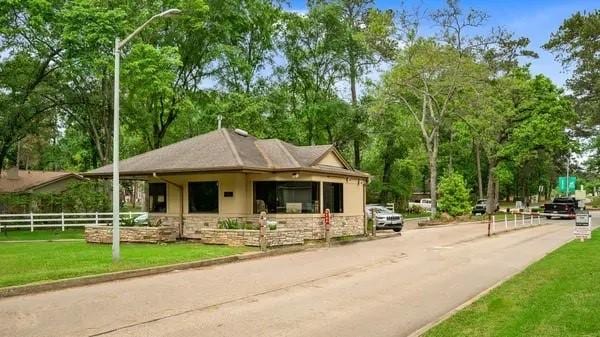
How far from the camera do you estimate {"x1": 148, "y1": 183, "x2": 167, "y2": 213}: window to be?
2372 cm

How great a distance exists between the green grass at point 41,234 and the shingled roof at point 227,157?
→ 3692mm

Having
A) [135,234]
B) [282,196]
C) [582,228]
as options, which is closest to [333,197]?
[282,196]

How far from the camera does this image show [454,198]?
40750 millimetres

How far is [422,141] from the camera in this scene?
5341 centimetres

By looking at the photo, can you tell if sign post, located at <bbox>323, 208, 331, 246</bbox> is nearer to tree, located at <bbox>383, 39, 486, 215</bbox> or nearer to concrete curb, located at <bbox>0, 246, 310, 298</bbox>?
concrete curb, located at <bbox>0, 246, 310, 298</bbox>

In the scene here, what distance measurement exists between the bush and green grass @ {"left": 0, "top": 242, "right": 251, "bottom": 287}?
83.3ft

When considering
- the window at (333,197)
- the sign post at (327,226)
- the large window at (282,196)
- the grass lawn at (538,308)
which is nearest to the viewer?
the grass lawn at (538,308)

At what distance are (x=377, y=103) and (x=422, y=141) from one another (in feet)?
43.9

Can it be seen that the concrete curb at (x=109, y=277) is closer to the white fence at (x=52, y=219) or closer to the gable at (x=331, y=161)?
the gable at (x=331, y=161)

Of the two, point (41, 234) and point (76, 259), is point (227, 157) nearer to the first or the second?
point (76, 259)

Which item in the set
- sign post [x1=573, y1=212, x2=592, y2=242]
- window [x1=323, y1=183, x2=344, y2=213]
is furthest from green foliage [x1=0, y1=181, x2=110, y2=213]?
sign post [x1=573, y1=212, x2=592, y2=242]

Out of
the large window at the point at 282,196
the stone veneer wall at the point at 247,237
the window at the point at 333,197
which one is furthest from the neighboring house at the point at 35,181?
the stone veneer wall at the point at 247,237

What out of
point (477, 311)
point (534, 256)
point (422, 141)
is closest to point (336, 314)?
point (477, 311)

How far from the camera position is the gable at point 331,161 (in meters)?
24.3
